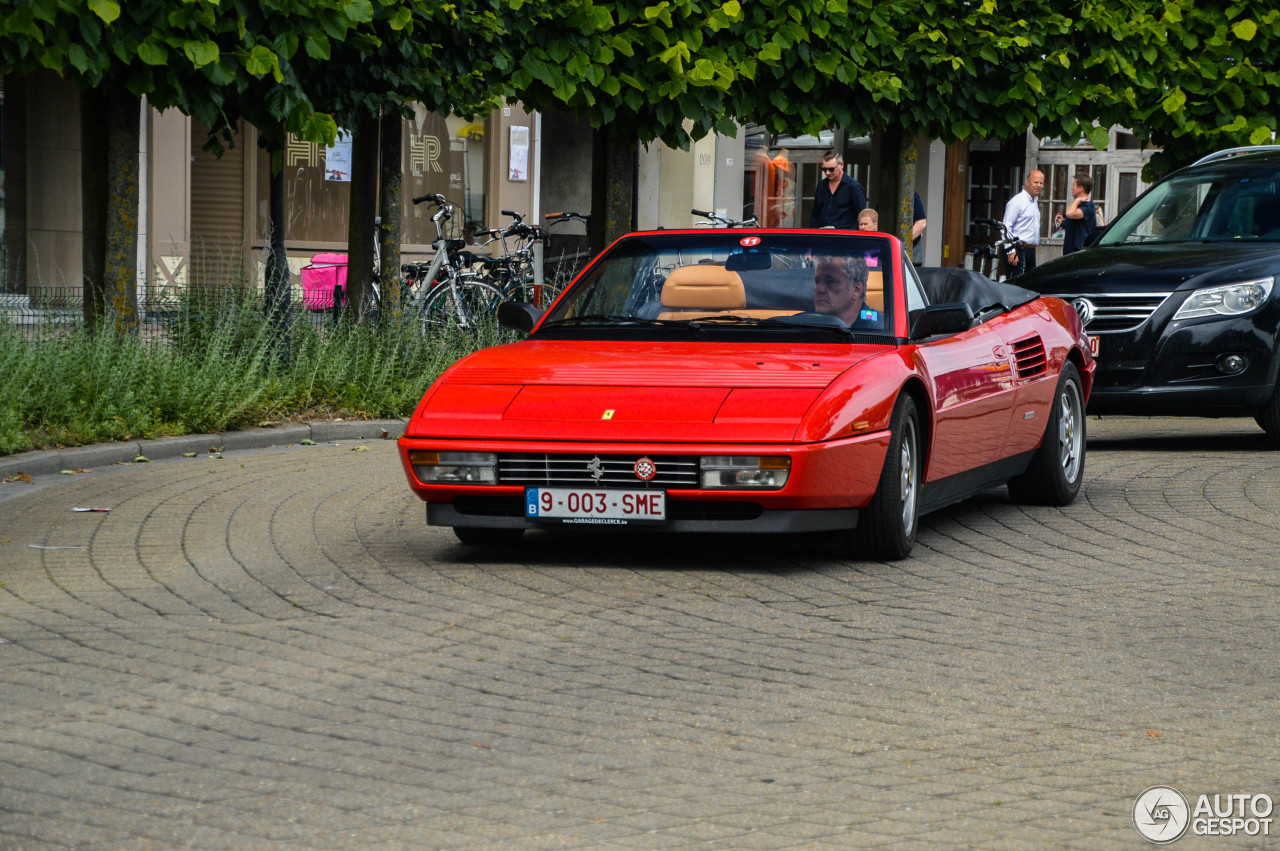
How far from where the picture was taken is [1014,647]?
623 centimetres

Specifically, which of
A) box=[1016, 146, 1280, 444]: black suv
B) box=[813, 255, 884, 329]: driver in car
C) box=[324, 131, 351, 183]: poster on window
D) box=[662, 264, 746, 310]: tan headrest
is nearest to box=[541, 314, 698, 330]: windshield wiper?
box=[662, 264, 746, 310]: tan headrest

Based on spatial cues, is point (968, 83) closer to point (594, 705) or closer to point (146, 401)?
point (146, 401)

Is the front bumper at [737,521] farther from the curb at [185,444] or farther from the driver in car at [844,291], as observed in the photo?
the curb at [185,444]

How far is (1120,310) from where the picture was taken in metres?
12.5

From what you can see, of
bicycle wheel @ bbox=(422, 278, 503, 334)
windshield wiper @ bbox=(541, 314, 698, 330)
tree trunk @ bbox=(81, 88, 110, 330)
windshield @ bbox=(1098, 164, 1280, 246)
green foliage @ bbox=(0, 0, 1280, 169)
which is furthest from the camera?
bicycle wheel @ bbox=(422, 278, 503, 334)

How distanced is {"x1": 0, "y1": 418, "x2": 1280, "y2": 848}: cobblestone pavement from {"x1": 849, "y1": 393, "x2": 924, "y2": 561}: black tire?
11 centimetres

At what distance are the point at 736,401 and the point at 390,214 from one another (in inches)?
355

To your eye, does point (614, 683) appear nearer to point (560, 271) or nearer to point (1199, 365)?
point (1199, 365)

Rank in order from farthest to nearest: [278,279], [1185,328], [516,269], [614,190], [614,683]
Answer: [516,269] → [614,190] → [278,279] → [1185,328] → [614,683]

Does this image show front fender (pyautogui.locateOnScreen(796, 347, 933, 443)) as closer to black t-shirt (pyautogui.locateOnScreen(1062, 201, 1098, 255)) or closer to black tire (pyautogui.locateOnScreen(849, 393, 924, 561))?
black tire (pyautogui.locateOnScreen(849, 393, 924, 561))

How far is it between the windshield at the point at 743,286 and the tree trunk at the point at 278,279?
529 cm

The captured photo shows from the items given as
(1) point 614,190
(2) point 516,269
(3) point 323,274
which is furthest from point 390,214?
(3) point 323,274

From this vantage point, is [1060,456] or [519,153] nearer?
[1060,456]

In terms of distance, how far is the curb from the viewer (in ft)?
34.4
